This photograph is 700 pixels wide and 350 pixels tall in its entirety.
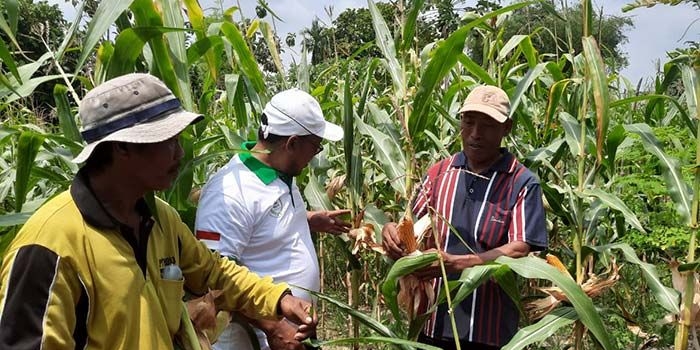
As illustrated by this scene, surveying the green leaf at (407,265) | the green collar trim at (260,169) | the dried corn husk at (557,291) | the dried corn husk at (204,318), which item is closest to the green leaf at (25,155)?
the dried corn husk at (204,318)

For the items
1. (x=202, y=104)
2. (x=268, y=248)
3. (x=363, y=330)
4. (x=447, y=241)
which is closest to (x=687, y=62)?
(x=447, y=241)

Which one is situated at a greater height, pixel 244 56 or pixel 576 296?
pixel 244 56

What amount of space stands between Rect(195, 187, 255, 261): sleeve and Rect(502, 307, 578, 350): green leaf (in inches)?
32.4

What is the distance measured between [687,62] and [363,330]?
252 cm

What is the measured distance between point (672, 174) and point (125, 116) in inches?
61.6

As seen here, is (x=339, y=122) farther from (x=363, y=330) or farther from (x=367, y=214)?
(x=363, y=330)

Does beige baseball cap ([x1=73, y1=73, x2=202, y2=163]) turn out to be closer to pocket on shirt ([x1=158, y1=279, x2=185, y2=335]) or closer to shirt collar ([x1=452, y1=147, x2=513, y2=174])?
pocket on shirt ([x1=158, y1=279, x2=185, y2=335])

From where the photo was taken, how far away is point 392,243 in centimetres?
199

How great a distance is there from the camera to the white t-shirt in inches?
74.0

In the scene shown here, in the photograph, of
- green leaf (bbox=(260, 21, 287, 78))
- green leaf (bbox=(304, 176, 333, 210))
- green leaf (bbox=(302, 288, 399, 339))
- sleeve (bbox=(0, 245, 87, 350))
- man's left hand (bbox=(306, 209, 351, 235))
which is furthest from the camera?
green leaf (bbox=(260, 21, 287, 78))

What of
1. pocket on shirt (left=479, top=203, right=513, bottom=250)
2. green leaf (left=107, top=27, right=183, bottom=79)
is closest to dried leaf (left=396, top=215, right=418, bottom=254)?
pocket on shirt (left=479, top=203, right=513, bottom=250)

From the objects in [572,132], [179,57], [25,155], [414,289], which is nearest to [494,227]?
[414,289]

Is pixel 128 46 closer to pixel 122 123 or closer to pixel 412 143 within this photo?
pixel 122 123

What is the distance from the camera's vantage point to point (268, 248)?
200 cm
